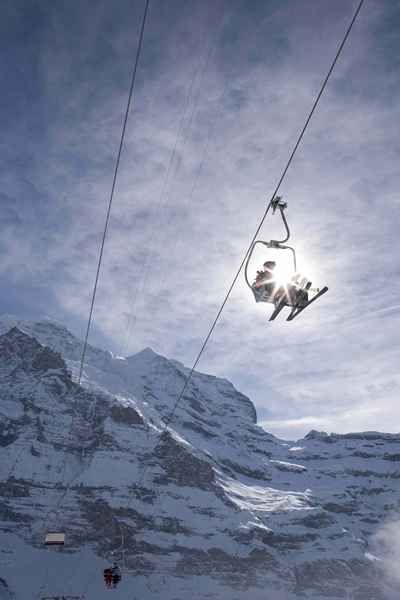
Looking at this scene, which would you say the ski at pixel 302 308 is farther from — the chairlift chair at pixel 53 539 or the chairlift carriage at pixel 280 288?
the chairlift chair at pixel 53 539

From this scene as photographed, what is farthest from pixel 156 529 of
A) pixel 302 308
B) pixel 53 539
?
pixel 302 308

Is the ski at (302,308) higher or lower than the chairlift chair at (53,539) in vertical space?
higher

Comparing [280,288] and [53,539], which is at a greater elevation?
[280,288]

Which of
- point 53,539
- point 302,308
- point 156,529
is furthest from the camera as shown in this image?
point 156,529

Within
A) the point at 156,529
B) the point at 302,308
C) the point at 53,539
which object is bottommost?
the point at 53,539

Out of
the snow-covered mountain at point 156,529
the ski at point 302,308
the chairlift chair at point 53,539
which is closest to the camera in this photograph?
the ski at point 302,308

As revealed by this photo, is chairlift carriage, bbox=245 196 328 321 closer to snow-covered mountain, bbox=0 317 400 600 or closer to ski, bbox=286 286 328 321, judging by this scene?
ski, bbox=286 286 328 321

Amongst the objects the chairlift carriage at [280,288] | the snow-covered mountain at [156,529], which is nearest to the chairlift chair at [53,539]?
the chairlift carriage at [280,288]

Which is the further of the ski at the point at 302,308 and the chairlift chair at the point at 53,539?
the chairlift chair at the point at 53,539

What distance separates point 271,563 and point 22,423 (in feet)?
379

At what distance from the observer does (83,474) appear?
173 meters

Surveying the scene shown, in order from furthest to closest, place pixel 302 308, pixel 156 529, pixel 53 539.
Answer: pixel 156 529 < pixel 53 539 < pixel 302 308

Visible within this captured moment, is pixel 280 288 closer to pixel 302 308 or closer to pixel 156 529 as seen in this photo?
pixel 302 308

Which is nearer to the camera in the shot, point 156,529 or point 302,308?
point 302,308
